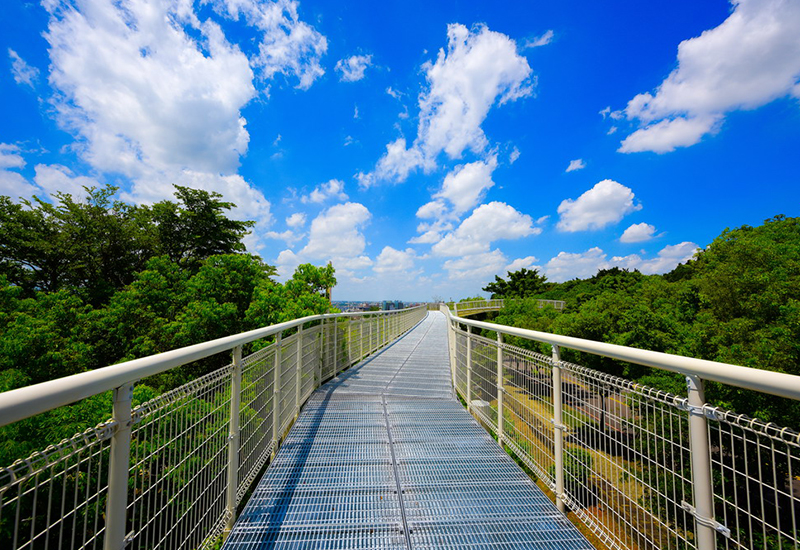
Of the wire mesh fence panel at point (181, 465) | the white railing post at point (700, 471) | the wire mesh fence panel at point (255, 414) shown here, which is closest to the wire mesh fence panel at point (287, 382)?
the wire mesh fence panel at point (255, 414)

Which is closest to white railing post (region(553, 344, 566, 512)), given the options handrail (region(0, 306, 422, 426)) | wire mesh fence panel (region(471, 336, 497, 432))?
wire mesh fence panel (region(471, 336, 497, 432))

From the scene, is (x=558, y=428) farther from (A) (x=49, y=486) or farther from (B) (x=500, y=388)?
(A) (x=49, y=486)

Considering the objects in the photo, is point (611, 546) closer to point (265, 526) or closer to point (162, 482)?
point (265, 526)

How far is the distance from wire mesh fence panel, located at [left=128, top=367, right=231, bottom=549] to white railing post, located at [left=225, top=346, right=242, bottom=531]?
3 centimetres

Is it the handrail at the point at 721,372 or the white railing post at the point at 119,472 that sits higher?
the handrail at the point at 721,372

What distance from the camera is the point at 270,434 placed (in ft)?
11.1

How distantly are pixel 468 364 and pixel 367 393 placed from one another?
5.56ft

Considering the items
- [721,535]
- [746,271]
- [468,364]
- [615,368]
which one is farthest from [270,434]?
[615,368]

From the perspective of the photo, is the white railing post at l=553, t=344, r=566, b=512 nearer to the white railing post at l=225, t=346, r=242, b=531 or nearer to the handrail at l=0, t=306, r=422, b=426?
the white railing post at l=225, t=346, r=242, b=531

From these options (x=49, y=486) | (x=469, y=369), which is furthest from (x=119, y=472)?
(x=469, y=369)

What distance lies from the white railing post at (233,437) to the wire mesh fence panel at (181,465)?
0.03 meters

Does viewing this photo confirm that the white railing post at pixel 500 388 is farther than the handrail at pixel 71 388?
Yes

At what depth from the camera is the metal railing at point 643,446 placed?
4.25ft

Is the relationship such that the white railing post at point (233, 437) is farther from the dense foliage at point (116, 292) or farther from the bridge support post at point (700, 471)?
the dense foliage at point (116, 292)
